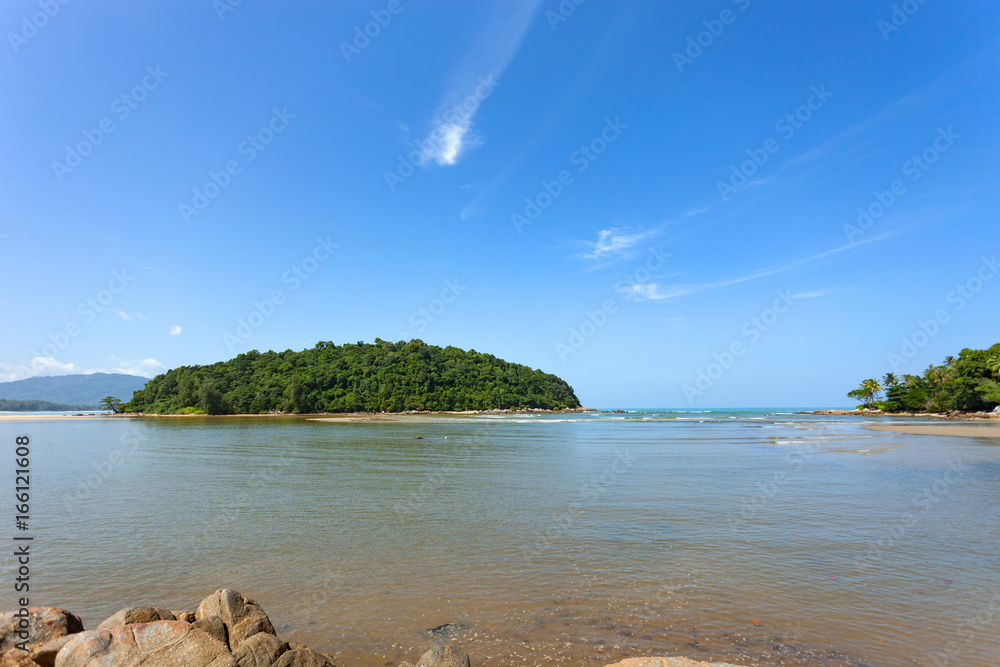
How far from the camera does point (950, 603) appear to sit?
770 cm

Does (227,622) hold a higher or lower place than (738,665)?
higher

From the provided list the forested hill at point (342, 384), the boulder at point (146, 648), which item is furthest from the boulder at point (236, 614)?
the forested hill at point (342, 384)

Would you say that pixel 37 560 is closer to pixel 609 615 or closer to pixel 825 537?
pixel 609 615

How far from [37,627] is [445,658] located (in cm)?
499

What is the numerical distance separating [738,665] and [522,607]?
10.2 feet

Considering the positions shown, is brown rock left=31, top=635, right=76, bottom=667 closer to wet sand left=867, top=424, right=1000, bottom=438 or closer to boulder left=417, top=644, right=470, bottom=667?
boulder left=417, top=644, right=470, bottom=667

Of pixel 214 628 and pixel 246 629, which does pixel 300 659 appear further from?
pixel 214 628

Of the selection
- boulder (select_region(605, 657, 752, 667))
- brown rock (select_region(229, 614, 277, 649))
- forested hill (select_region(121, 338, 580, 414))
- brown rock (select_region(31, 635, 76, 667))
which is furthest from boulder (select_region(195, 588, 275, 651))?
forested hill (select_region(121, 338, 580, 414))

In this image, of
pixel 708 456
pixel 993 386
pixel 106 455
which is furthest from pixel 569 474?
pixel 993 386

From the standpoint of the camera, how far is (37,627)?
575 cm

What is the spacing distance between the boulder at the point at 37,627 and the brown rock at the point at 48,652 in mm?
201

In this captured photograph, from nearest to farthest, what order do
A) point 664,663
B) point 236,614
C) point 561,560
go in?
point 664,663 → point 236,614 → point 561,560

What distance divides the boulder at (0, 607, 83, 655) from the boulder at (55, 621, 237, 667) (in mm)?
846

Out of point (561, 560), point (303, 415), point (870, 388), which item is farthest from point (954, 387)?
point (303, 415)
